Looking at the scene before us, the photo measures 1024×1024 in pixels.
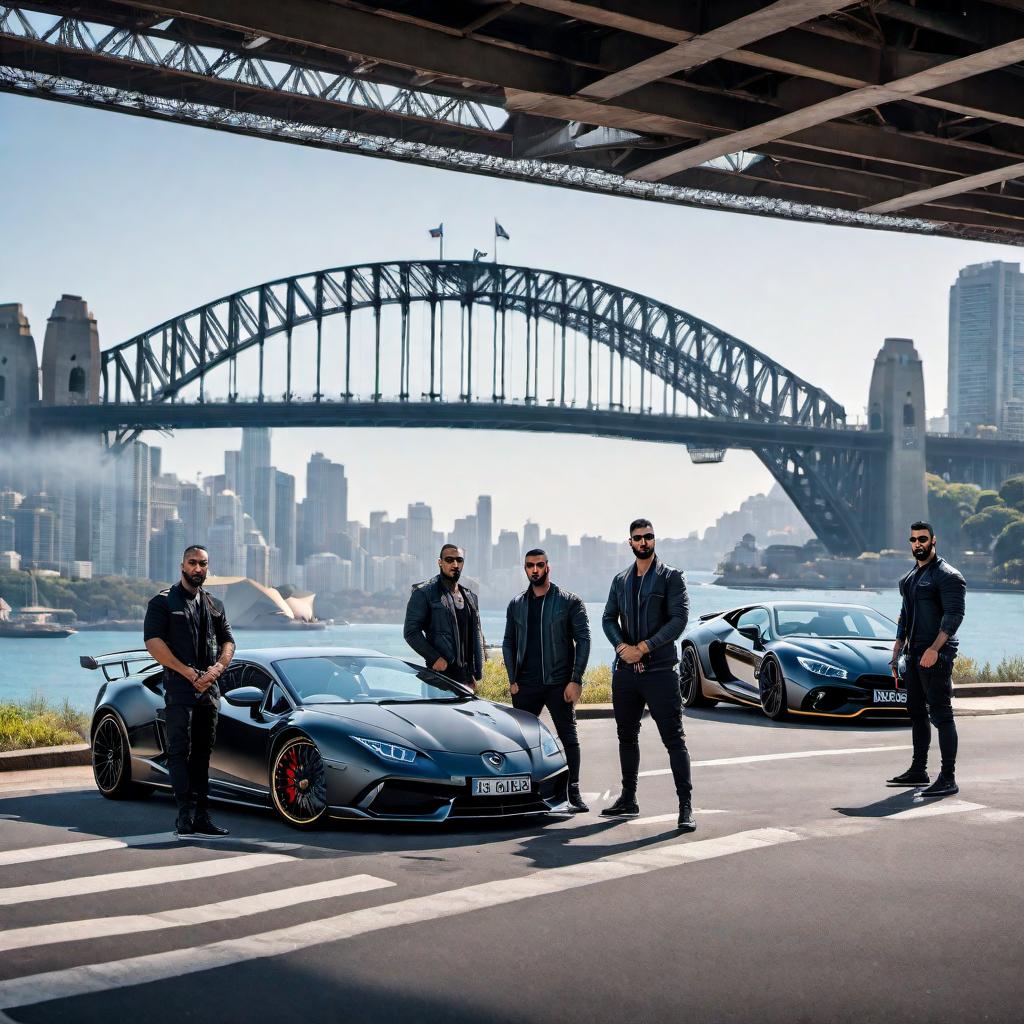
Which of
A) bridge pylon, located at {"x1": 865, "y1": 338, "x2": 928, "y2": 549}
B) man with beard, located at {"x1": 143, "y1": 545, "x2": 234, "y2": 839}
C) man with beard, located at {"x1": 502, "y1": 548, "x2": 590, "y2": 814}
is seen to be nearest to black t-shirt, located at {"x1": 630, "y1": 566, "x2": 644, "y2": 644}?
man with beard, located at {"x1": 502, "y1": 548, "x2": 590, "y2": 814}

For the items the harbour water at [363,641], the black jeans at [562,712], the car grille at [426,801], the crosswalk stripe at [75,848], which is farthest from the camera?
the harbour water at [363,641]

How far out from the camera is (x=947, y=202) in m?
16.5

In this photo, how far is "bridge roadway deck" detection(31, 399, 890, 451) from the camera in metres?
75.1

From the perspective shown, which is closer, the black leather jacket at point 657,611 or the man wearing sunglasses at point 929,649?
the black leather jacket at point 657,611

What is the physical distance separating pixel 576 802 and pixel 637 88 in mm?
6222

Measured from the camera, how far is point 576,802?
890cm

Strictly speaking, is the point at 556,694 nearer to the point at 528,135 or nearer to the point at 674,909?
the point at 674,909

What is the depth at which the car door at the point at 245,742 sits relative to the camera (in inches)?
337

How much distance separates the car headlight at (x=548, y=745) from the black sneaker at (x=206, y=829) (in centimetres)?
184

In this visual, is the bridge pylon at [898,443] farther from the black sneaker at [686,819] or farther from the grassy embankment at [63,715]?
the black sneaker at [686,819]

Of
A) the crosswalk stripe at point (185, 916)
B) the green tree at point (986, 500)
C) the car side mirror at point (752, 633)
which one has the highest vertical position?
the green tree at point (986, 500)

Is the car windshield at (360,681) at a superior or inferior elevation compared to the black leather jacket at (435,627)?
inferior

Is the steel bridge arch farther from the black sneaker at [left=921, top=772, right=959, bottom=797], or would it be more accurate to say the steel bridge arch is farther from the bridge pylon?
the black sneaker at [left=921, top=772, right=959, bottom=797]

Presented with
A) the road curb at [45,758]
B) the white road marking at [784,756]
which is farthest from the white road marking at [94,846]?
the white road marking at [784,756]
